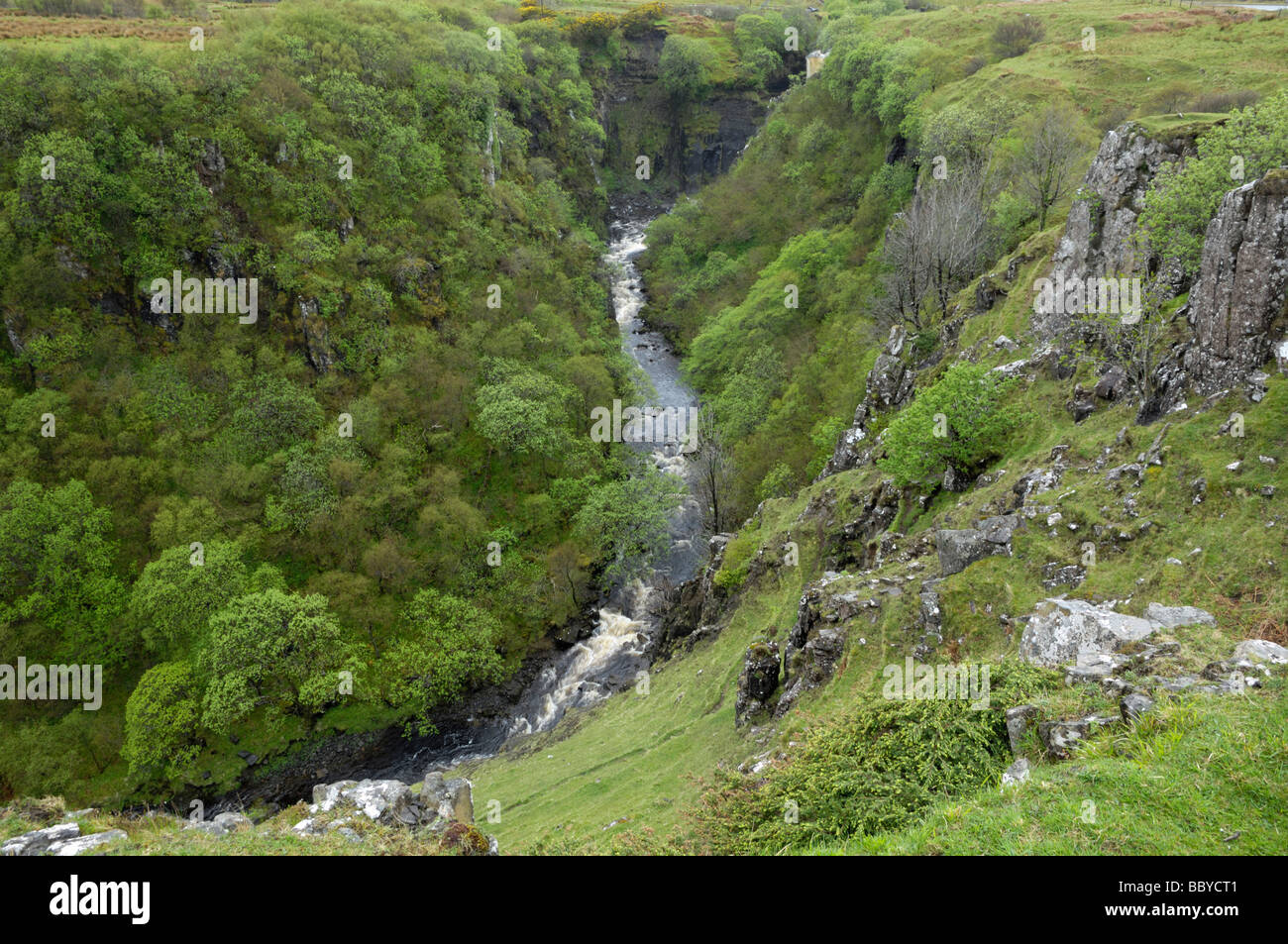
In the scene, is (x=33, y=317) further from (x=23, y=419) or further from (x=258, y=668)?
(x=258, y=668)

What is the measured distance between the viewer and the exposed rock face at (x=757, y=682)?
23.2m

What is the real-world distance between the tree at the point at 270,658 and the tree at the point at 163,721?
3.69 feet

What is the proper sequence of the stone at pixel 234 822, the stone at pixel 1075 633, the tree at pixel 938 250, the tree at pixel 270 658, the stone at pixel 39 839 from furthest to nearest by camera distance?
1. the tree at pixel 938 250
2. the tree at pixel 270 658
3. the stone at pixel 234 822
4. the stone at pixel 1075 633
5. the stone at pixel 39 839

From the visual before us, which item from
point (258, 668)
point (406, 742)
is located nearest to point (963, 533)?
point (406, 742)

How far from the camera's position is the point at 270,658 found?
1401 inches

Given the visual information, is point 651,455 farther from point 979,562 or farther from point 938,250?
point 979,562

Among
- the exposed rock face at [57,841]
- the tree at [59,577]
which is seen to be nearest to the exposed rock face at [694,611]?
the exposed rock face at [57,841]

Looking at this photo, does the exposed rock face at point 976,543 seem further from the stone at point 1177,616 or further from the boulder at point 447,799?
the boulder at point 447,799

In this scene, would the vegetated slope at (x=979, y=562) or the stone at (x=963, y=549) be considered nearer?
the vegetated slope at (x=979, y=562)

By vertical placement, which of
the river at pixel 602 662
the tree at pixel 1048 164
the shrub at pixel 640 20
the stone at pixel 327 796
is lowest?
the river at pixel 602 662

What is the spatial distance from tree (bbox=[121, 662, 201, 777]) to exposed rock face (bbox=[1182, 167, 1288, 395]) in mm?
46370

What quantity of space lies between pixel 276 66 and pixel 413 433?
34233mm

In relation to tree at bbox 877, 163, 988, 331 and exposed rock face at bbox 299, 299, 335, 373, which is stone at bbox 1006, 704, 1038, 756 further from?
exposed rock face at bbox 299, 299, 335, 373

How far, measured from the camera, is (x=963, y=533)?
814 inches
